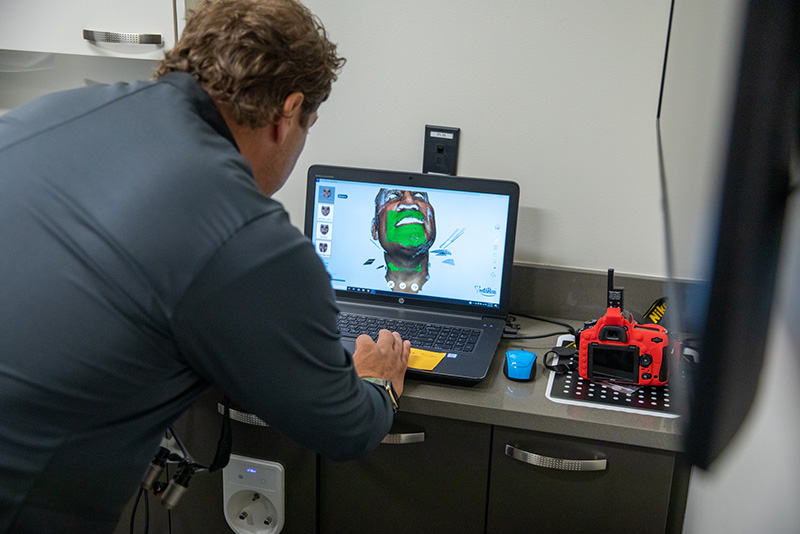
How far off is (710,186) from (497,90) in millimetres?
1542

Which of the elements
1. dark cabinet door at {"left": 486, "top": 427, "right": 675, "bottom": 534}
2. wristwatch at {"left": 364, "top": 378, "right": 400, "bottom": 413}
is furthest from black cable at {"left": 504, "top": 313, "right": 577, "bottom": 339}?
wristwatch at {"left": 364, "top": 378, "right": 400, "bottom": 413}

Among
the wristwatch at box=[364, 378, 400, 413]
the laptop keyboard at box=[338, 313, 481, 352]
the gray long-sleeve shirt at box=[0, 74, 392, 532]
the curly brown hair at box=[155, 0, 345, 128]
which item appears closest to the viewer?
the gray long-sleeve shirt at box=[0, 74, 392, 532]

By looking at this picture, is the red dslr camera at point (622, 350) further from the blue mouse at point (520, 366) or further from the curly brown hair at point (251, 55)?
the curly brown hair at point (251, 55)

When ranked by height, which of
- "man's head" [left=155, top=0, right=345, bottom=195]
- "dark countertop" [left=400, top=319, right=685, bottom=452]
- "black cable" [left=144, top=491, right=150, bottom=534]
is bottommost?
"black cable" [left=144, top=491, right=150, bottom=534]

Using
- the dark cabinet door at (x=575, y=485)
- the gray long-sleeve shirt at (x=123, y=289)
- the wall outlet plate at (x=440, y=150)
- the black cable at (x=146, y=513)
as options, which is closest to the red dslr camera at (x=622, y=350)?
the dark cabinet door at (x=575, y=485)

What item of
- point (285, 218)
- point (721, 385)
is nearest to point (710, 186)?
point (721, 385)

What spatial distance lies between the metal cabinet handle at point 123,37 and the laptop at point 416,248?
1.45ft

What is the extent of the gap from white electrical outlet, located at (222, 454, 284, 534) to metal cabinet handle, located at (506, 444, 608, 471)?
49cm

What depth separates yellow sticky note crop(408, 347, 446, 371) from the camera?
1.37 metres

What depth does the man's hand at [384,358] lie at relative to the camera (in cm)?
129

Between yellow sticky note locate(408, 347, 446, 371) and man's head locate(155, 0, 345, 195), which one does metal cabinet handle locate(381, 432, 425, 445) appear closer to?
yellow sticky note locate(408, 347, 446, 371)

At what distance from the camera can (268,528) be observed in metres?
1.54
